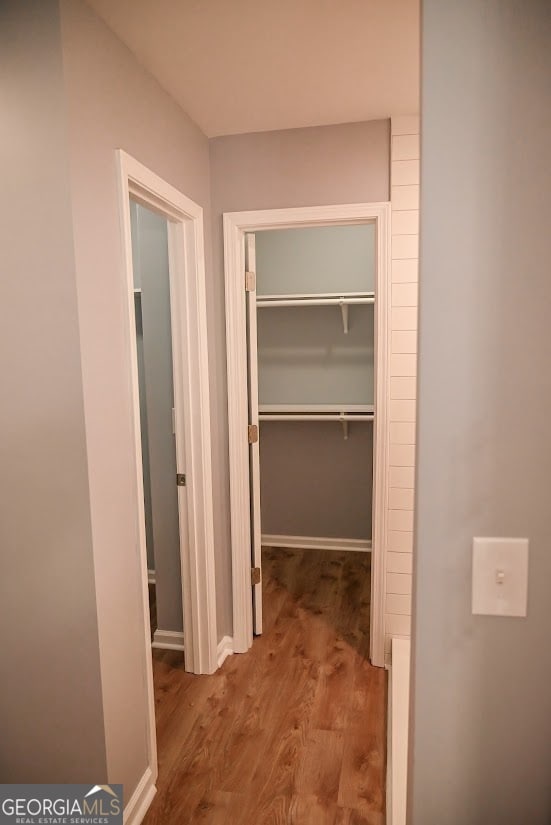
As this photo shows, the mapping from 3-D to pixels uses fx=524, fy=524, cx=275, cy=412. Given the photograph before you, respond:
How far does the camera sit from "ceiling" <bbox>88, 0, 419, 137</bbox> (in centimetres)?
161

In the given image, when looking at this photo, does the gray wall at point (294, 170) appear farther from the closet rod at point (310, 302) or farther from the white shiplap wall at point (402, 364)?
the closet rod at point (310, 302)

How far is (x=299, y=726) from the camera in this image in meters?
2.30

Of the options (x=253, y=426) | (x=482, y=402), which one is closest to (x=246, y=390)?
(x=253, y=426)

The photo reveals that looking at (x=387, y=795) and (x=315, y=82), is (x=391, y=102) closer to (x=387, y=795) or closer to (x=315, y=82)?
(x=315, y=82)

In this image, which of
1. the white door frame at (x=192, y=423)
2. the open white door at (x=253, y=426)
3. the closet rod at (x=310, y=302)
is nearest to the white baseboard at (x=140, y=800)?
the white door frame at (x=192, y=423)

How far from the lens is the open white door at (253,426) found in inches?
108

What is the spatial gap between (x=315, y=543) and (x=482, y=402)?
3683mm

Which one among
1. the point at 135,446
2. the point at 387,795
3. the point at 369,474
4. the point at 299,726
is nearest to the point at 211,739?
the point at 299,726

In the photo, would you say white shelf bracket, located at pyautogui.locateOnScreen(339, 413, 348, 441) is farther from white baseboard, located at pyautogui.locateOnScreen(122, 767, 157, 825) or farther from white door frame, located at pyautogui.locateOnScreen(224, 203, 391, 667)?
white baseboard, located at pyautogui.locateOnScreen(122, 767, 157, 825)

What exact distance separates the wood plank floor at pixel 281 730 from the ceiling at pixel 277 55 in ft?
8.75

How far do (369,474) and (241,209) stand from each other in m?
2.34

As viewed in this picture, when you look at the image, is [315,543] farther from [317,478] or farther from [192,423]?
[192,423]

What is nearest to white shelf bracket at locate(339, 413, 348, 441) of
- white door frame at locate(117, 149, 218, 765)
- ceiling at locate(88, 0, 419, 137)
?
white door frame at locate(117, 149, 218, 765)

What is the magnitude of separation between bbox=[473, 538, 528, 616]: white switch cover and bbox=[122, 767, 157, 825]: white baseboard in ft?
5.31
